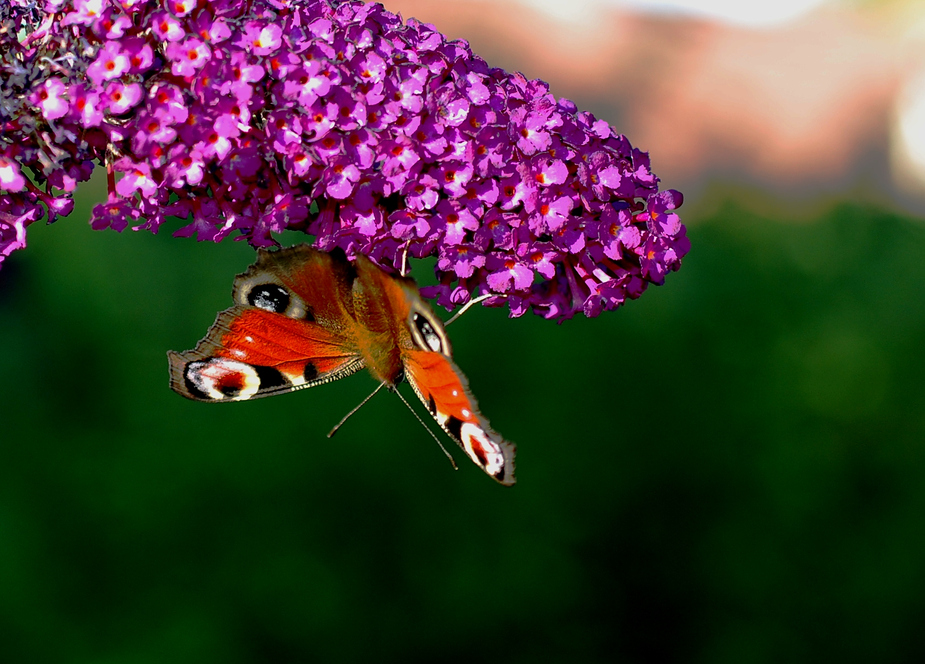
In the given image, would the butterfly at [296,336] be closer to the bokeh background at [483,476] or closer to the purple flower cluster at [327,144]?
the purple flower cluster at [327,144]

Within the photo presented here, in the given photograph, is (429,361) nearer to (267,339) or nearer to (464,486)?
(267,339)

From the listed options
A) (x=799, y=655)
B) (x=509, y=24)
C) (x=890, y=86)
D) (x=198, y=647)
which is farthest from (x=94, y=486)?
(x=890, y=86)

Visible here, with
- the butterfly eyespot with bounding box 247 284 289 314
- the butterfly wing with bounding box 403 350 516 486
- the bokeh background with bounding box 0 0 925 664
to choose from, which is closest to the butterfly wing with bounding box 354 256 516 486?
the butterfly wing with bounding box 403 350 516 486

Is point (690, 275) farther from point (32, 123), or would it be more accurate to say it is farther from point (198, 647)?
point (32, 123)

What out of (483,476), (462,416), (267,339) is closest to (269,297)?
(267,339)

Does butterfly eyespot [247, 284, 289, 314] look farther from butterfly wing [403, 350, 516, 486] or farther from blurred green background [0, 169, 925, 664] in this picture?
blurred green background [0, 169, 925, 664]
